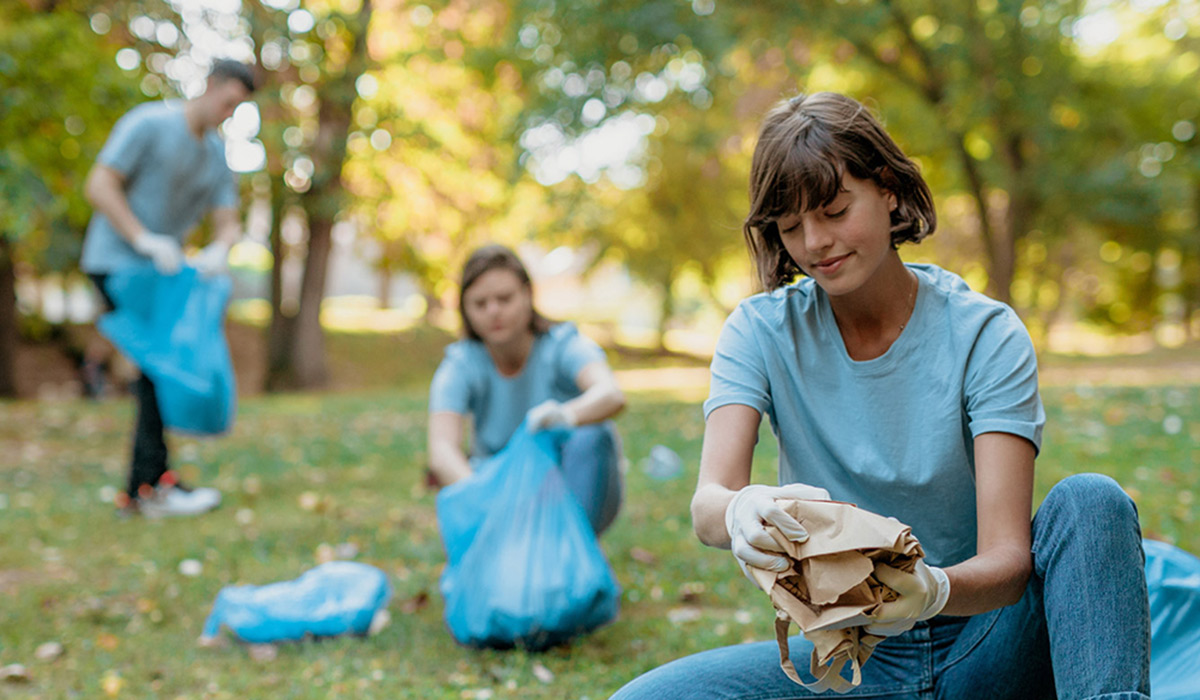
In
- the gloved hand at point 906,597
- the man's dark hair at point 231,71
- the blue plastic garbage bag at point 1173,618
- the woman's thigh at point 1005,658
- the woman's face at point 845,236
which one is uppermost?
the man's dark hair at point 231,71

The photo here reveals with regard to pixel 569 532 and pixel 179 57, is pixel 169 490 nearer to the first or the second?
pixel 569 532

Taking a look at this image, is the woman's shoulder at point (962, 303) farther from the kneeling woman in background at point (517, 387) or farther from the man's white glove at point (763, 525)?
the kneeling woman in background at point (517, 387)

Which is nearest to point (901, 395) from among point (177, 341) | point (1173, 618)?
point (1173, 618)

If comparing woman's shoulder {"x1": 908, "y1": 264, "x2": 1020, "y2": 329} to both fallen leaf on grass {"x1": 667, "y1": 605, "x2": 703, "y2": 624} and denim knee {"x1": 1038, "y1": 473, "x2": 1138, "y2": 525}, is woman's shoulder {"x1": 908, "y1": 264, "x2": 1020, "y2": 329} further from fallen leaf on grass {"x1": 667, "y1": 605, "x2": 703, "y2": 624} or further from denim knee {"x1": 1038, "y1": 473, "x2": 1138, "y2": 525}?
fallen leaf on grass {"x1": 667, "y1": 605, "x2": 703, "y2": 624}

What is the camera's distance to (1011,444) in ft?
5.07

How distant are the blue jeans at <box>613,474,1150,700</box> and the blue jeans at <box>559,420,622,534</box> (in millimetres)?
1315

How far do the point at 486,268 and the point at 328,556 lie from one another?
1.55 meters

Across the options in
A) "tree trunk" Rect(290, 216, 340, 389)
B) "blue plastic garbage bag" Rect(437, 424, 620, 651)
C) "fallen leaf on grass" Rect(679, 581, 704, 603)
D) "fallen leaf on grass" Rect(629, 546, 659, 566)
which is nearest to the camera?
"blue plastic garbage bag" Rect(437, 424, 620, 651)

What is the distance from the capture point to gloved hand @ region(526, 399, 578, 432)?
2783mm

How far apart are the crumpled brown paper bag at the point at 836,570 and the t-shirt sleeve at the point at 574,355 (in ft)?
5.90

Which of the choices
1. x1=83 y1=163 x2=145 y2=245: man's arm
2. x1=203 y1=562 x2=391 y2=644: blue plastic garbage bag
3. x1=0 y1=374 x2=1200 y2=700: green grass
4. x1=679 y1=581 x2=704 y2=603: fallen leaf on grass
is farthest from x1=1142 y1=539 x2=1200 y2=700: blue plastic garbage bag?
x1=83 y1=163 x2=145 y2=245: man's arm

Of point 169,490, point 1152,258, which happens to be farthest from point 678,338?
point 169,490

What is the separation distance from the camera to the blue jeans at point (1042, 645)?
4.50 feet

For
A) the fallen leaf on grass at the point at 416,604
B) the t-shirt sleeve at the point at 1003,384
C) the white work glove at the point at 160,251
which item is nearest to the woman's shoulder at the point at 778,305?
the t-shirt sleeve at the point at 1003,384
